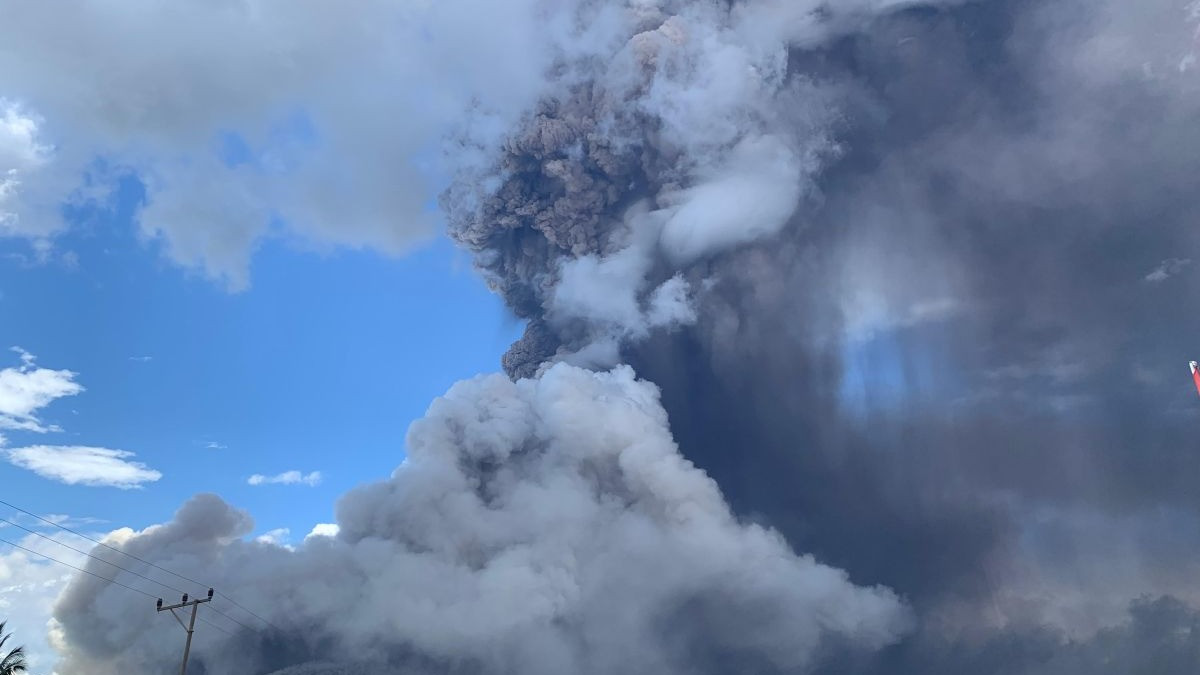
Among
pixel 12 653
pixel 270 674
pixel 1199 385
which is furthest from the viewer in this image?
pixel 270 674

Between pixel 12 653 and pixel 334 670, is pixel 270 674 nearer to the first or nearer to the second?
pixel 334 670

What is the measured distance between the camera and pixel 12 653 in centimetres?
4362

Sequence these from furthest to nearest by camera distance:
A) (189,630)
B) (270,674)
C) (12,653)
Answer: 1. (270,674)
2. (189,630)
3. (12,653)

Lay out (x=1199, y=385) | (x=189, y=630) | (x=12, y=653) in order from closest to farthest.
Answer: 1. (x=1199, y=385)
2. (x=12, y=653)
3. (x=189, y=630)

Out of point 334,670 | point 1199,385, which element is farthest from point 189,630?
point 334,670

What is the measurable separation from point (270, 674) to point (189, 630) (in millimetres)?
89607

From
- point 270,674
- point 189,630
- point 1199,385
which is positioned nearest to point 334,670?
point 270,674

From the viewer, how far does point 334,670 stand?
123 metres

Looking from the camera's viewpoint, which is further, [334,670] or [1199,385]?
[334,670]

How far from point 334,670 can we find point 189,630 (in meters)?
86.9

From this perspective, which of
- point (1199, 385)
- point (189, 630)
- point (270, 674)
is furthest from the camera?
point (270, 674)

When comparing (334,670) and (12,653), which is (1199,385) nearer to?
(12,653)

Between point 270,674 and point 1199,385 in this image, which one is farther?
point 270,674

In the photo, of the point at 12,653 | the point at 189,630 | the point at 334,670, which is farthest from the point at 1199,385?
the point at 334,670
